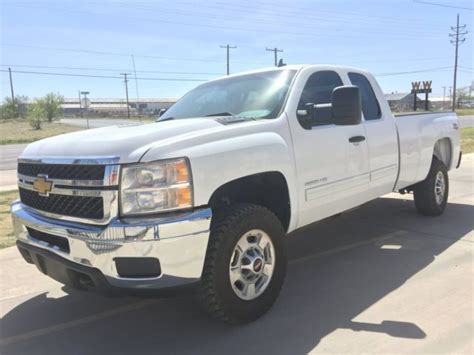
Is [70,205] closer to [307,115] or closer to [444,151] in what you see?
[307,115]

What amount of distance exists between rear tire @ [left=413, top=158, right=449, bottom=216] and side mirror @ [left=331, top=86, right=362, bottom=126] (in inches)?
112

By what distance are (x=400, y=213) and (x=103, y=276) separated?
5.10 metres

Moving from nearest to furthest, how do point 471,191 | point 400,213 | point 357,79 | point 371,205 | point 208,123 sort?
point 208,123, point 357,79, point 400,213, point 371,205, point 471,191

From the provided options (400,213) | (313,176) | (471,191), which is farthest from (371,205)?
(313,176)

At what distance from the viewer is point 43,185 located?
3.41 meters

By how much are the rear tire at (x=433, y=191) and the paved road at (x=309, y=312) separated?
104 centimetres

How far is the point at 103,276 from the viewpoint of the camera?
301cm

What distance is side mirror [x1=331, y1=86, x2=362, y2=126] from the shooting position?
157 inches

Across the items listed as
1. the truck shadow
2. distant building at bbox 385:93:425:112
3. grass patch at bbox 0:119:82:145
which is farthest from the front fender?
grass patch at bbox 0:119:82:145

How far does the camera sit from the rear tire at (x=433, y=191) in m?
6.43

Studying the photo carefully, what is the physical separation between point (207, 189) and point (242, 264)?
682 mm

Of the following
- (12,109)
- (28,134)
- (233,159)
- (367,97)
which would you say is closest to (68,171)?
(233,159)

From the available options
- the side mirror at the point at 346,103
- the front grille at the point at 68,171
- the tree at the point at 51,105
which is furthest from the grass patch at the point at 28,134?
the side mirror at the point at 346,103

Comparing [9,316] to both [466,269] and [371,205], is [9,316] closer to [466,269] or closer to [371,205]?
[466,269]
